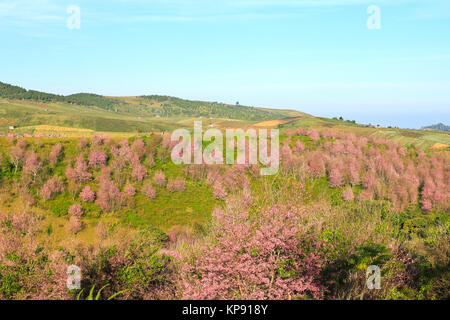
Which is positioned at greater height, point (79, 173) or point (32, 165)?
point (32, 165)

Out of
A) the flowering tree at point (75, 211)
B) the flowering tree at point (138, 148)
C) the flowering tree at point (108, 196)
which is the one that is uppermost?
the flowering tree at point (138, 148)

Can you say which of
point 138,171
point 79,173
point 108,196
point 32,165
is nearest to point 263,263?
point 108,196

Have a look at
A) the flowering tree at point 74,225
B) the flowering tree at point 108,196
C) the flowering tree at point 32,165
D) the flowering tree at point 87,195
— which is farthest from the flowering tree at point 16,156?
the flowering tree at point 74,225

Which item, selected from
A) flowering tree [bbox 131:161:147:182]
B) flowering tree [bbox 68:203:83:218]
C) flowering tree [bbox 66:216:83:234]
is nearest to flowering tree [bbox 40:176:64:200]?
flowering tree [bbox 68:203:83:218]

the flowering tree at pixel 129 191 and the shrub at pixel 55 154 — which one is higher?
the shrub at pixel 55 154

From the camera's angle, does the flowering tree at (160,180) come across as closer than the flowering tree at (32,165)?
No

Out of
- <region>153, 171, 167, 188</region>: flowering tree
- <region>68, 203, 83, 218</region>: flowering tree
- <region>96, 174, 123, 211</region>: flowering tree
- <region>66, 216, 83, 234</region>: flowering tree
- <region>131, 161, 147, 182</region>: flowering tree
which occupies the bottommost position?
<region>66, 216, 83, 234</region>: flowering tree

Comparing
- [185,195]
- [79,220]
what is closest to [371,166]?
[185,195]

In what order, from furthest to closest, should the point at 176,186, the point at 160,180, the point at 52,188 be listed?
the point at 160,180 < the point at 176,186 < the point at 52,188

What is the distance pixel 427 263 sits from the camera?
69.4 ft

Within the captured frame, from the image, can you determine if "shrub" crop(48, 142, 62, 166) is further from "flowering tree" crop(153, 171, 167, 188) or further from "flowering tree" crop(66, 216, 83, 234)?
"flowering tree" crop(153, 171, 167, 188)

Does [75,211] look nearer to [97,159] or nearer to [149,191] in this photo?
[149,191]

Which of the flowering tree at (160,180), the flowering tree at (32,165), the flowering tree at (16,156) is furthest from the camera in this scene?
the flowering tree at (160,180)

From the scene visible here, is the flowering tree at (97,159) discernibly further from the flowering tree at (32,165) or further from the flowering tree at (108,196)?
the flowering tree at (32,165)
